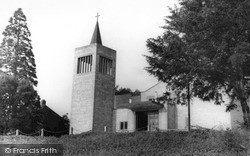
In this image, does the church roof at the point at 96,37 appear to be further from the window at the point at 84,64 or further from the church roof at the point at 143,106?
the church roof at the point at 143,106

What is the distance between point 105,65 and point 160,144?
22105mm

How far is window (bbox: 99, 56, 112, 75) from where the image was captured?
135ft

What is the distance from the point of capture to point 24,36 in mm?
38094

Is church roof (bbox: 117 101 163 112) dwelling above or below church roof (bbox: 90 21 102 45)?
below

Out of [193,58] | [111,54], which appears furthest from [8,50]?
[193,58]

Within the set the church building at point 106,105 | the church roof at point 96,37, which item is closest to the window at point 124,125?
the church building at point 106,105

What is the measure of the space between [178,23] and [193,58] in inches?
111

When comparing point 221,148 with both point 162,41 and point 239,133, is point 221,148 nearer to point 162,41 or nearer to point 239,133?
point 239,133

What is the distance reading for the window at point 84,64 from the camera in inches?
1609

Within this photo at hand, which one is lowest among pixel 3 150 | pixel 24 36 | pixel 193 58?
pixel 3 150

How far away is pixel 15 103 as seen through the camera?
33.5 metres

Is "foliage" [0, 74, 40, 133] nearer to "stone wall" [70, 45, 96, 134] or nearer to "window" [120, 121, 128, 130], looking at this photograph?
"stone wall" [70, 45, 96, 134]

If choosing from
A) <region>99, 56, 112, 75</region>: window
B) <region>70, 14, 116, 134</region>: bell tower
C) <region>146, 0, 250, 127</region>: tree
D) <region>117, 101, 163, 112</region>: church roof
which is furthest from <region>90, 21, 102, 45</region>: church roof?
<region>146, 0, 250, 127</region>: tree

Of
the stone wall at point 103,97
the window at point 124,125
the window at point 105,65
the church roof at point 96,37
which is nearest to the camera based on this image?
the stone wall at point 103,97
